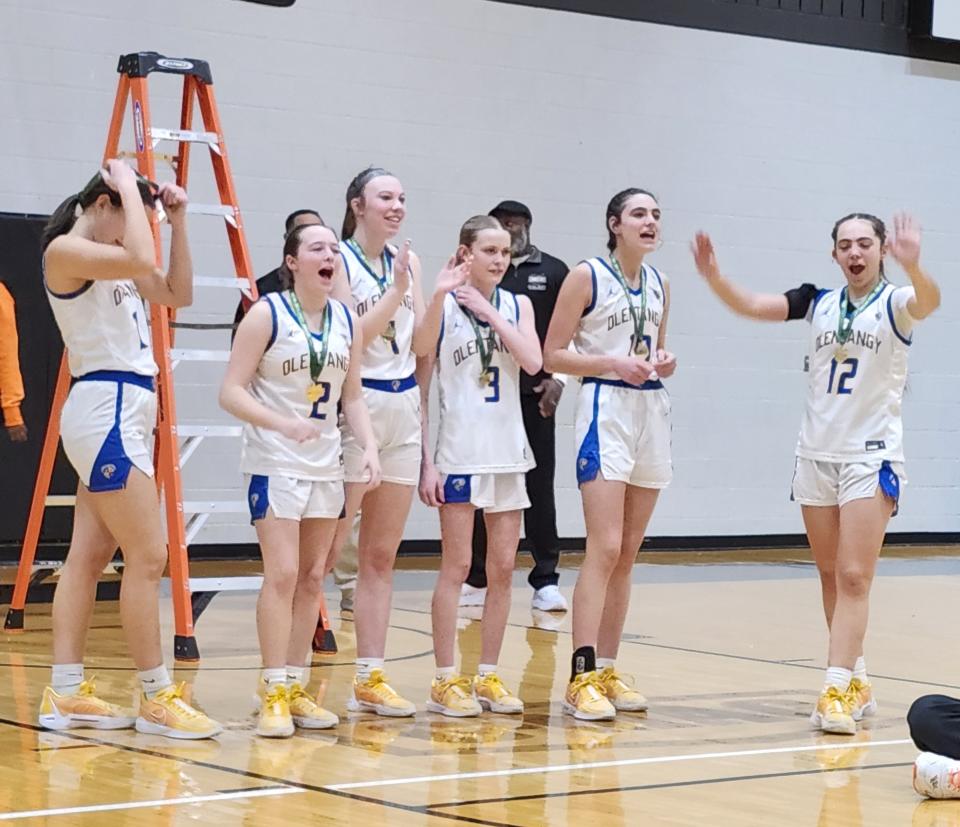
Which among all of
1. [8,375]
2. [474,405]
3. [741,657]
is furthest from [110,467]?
[741,657]

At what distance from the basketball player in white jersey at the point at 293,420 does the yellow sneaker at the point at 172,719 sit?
0.18m

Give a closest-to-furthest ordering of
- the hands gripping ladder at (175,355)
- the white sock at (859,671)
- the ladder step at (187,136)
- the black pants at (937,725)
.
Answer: the black pants at (937,725)
the white sock at (859,671)
the hands gripping ladder at (175,355)
the ladder step at (187,136)

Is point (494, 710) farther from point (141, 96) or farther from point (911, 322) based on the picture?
point (141, 96)

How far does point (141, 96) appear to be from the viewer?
7.12 metres

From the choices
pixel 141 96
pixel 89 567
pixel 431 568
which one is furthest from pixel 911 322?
pixel 431 568

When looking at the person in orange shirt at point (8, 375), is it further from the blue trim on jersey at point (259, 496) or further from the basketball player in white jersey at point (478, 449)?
the blue trim on jersey at point (259, 496)

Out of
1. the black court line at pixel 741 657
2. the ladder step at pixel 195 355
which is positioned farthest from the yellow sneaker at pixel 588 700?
the ladder step at pixel 195 355

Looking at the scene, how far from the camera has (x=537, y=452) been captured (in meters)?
9.08

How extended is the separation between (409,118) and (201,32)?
5.12ft

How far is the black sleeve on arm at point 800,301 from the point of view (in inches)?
238

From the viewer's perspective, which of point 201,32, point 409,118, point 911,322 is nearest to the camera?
point 911,322

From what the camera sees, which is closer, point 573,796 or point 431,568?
point 573,796

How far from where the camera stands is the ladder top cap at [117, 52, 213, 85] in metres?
7.10

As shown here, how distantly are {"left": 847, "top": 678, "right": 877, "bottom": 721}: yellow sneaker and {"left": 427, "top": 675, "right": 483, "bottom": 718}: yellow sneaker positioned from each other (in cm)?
132
